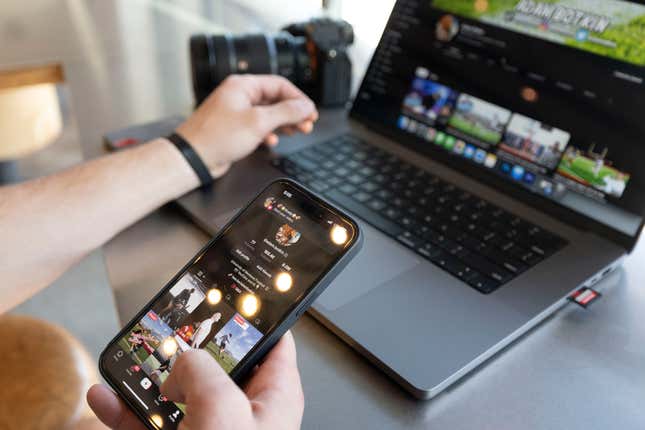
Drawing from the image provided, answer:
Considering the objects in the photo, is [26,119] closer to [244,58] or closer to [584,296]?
[244,58]

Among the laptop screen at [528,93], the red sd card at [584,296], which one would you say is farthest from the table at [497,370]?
the laptop screen at [528,93]

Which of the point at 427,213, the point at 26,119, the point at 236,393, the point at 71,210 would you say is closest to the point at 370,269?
the point at 427,213

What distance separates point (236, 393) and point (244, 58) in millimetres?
571

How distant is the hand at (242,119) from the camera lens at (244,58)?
0.09m

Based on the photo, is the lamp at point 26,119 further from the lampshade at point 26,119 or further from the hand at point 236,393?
the hand at point 236,393

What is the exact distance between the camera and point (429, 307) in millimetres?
479

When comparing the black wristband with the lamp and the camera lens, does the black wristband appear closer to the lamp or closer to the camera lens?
the camera lens

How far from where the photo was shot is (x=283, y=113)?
2.29ft

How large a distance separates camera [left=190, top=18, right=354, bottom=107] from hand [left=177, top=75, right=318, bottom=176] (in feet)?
0.28

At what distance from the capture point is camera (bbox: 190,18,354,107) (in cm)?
78

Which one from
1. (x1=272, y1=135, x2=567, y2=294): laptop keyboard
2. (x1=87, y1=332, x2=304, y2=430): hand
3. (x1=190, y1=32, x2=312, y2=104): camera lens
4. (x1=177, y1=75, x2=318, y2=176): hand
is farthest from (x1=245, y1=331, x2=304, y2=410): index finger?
(x1=190, y1=32, x2=312, y2=104): camera lens

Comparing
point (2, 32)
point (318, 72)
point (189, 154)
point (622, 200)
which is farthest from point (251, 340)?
point (2, 32)

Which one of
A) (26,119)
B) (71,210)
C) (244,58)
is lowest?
(26,119)

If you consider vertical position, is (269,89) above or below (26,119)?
above
